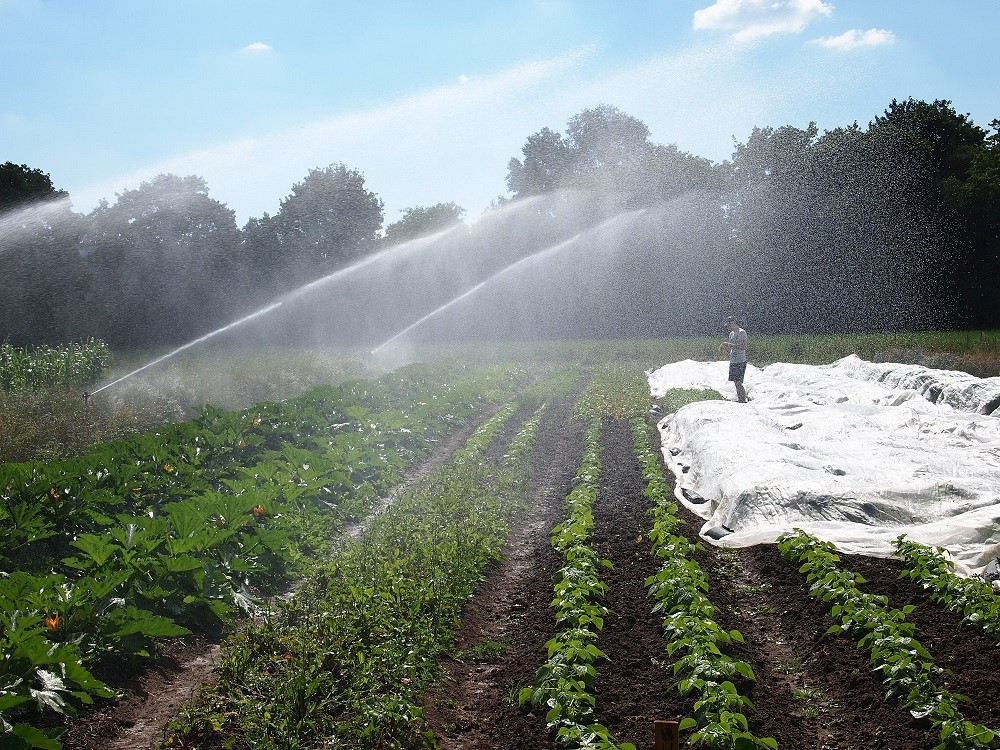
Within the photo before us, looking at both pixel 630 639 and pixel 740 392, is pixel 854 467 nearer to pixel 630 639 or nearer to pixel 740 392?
pixel 630 639

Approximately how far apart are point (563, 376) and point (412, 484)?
50.7ft

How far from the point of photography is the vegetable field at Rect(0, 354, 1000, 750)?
4078 mm

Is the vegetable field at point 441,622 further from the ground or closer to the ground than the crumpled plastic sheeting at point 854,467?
further from the ground

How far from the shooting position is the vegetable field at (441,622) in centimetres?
408

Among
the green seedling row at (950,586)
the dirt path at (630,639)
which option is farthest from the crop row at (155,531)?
the green seedling row at (950,586)

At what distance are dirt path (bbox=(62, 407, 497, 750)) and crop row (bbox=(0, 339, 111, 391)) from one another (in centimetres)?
1021

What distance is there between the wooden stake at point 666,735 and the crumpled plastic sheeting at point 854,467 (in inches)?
A: 192

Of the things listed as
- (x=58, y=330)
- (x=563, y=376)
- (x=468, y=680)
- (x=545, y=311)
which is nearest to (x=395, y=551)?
(x=468, y=680)

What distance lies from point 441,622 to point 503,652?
0.52 meters

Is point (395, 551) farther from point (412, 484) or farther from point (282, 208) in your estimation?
point (282, 208)

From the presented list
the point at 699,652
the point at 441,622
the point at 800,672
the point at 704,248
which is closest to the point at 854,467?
the point at 800,672

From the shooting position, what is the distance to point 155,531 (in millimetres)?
5645

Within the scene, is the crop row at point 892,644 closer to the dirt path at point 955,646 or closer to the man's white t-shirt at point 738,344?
the dirt path at point 955,646

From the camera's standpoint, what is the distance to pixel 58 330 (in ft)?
112
